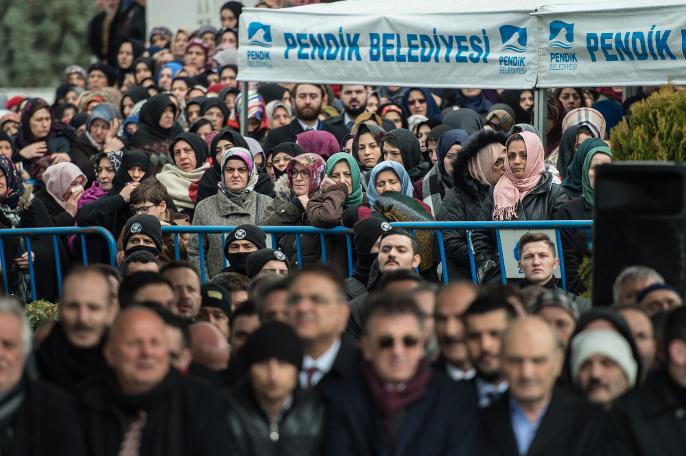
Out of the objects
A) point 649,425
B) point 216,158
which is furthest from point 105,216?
point 649,425

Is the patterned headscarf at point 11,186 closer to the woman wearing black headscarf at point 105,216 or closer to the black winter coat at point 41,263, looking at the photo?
A: the woman wearing black headscarf at point 105,216

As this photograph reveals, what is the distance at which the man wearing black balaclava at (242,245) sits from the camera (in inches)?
464

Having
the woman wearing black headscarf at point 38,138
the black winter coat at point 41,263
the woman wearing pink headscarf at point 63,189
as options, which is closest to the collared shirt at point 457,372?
the black winter coat at point 41,263

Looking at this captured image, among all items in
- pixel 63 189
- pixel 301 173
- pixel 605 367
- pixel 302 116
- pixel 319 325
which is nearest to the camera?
pixel 605 367

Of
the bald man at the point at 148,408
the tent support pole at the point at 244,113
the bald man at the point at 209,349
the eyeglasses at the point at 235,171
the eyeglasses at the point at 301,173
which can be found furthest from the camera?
the tent support pole at the point at 244,113

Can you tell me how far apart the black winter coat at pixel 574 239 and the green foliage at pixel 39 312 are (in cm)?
357

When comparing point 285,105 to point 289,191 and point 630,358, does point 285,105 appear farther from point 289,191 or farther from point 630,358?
point 630,358

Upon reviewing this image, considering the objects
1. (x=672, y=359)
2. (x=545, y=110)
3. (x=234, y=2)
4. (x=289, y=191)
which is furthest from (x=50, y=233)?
(x=234, y=2)

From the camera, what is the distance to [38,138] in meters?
17.5

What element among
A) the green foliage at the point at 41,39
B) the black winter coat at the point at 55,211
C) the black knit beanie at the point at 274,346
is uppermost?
the green foliage at the point at 41,39

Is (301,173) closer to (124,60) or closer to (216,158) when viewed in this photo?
(216,158)

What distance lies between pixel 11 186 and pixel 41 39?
1395 inches

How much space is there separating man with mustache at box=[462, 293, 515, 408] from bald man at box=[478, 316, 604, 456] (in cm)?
14

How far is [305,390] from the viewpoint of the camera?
25.5 ft
